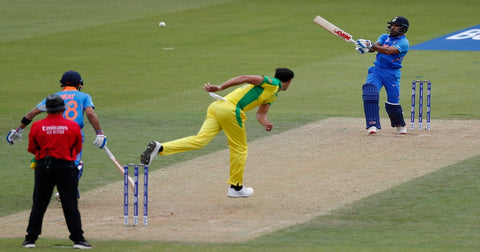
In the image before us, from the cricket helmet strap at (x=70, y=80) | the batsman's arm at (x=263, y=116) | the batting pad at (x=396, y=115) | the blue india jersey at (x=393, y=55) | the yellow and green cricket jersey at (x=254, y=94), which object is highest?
the blue india jersey at (x=393, y=55)

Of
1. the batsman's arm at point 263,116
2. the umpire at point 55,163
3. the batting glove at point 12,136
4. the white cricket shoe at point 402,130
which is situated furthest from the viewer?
the white cricket shoe at point 402,130

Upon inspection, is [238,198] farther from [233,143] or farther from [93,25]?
[93,25]

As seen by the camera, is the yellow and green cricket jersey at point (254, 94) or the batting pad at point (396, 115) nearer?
the yellow and green cricket jersey at point (254, 94)

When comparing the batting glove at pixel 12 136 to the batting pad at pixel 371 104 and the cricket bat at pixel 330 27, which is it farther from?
the batting pad at pixel 371 104

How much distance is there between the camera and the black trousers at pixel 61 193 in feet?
30.0

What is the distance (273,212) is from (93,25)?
25.2 m

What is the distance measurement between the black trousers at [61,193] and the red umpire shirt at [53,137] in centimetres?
8

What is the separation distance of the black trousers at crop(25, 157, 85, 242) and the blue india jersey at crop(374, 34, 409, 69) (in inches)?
321

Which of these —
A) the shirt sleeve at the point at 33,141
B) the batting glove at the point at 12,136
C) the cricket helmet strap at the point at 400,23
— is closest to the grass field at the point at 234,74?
the batting glove at the point at 12,136

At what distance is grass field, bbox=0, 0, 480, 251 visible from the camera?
10.1 metres

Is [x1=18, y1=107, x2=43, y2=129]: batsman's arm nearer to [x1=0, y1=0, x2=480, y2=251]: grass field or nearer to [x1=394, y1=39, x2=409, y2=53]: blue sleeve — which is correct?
[x1=0, y1=0, x2=480, y2=251]: grass field

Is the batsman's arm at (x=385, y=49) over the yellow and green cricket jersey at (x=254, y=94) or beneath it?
over

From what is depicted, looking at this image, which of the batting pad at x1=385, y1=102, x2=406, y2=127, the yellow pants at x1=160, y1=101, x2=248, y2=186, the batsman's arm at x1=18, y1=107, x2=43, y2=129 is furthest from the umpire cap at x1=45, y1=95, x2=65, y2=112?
the batting pad at x1=385, y1=102, x2=406, y2=127

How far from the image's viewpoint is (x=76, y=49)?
2925cm
